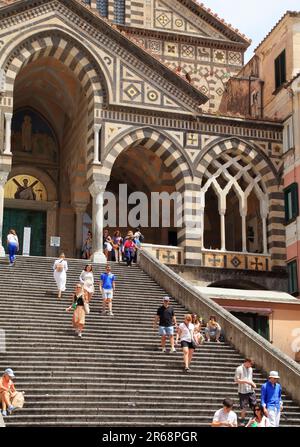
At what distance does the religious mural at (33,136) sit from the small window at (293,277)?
38.8ft

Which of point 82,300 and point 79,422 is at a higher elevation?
point 82,300

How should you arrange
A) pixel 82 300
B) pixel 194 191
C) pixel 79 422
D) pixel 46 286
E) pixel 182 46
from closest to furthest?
pixel 79 422
pixel 82 300
pixel 46 286
pixel 194 191
pixel 182 46

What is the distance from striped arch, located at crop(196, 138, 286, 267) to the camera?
30.8 m

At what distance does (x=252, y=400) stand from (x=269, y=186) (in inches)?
633

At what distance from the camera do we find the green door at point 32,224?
3431 centimetres

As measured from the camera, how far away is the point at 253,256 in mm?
30703

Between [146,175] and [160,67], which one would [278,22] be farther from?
[146,175]

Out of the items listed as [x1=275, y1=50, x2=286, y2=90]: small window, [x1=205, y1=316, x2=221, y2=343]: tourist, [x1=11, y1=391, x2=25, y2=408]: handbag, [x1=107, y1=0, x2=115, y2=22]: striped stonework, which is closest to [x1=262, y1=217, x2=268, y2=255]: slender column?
[x1=275, y1=50, x2=286, y2=90]: small window

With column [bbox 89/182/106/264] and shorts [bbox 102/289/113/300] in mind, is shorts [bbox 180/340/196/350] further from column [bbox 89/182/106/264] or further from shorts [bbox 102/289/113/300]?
column [bbox 89/182/106/264]

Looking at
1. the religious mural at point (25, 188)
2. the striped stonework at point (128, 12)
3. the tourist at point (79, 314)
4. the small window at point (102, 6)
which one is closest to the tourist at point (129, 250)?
the tourist at point (79, 314)

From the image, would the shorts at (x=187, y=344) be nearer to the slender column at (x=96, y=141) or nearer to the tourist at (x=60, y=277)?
the tourist at (x=60, y=277)

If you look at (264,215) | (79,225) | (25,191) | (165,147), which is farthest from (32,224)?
(264,215)

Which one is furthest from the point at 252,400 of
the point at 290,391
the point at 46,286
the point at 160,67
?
the point at 160,67

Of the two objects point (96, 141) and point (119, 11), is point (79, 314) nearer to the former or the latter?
point (96, 141)
